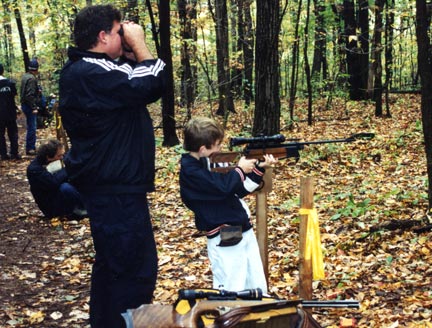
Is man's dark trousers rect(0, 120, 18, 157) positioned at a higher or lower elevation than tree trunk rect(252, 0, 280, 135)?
lower

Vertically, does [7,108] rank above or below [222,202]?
above

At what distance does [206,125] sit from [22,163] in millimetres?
10741

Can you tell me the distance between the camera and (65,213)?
337 inches

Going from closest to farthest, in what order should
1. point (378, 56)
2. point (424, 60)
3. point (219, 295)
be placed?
point (219, 295) < point (424, 60) < point (378, 56)

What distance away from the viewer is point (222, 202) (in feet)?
13.3

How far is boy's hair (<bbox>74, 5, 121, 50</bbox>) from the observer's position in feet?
10.9

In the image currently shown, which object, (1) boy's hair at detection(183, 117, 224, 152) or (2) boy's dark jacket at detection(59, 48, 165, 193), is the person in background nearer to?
(1) boy's hair at detection(183, 117, 224, 152)

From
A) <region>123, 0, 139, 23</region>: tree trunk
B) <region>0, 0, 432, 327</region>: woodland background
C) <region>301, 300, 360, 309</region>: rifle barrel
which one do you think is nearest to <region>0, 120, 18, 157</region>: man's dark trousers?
<region>0, 0, 432, 327</region>: woodland background

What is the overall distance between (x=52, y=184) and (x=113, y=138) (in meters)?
5.02

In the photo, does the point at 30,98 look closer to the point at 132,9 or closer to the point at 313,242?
the point at 132,9

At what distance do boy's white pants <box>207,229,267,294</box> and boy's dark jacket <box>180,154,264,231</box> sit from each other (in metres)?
0.14

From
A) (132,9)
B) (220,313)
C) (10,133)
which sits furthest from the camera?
(132,9)

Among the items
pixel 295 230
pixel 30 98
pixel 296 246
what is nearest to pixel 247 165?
pixel 296 246

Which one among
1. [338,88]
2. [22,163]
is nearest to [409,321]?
[22,163]
